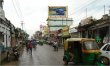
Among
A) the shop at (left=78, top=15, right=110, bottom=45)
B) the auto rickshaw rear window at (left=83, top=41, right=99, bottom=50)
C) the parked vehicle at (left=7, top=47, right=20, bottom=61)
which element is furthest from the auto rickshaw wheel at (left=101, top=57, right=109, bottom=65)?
the shop at (left=78, top=15, right=110, bottom=45)

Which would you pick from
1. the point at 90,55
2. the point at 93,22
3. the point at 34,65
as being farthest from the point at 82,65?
the point at 93,22

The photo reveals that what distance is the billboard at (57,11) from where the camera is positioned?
108100 millimetres

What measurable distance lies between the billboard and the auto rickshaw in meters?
85.2

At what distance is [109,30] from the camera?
3556cm

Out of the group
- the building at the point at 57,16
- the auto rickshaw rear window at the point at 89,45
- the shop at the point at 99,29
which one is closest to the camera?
the auto rickshaw rear window at the point at 89,45

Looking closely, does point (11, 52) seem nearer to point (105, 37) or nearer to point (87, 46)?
point (87, 46)

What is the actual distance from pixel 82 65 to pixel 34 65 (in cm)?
338

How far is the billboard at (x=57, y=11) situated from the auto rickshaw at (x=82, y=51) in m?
85.2

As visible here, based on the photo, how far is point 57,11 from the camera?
108438 mm

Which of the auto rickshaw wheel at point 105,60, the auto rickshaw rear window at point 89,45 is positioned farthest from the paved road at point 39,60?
the auto rickshaw wheel at point 105,60

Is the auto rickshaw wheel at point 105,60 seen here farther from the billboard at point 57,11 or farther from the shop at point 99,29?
the billboard at point 57,11

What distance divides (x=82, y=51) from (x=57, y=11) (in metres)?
87.3

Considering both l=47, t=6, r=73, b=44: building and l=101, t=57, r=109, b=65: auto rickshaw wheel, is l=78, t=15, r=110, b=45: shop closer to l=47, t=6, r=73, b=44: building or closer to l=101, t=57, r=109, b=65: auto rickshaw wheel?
l=101, t=57, r=109, b=65: auto rickshaw wheel

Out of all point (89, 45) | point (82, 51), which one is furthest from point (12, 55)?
point (89, 45)
